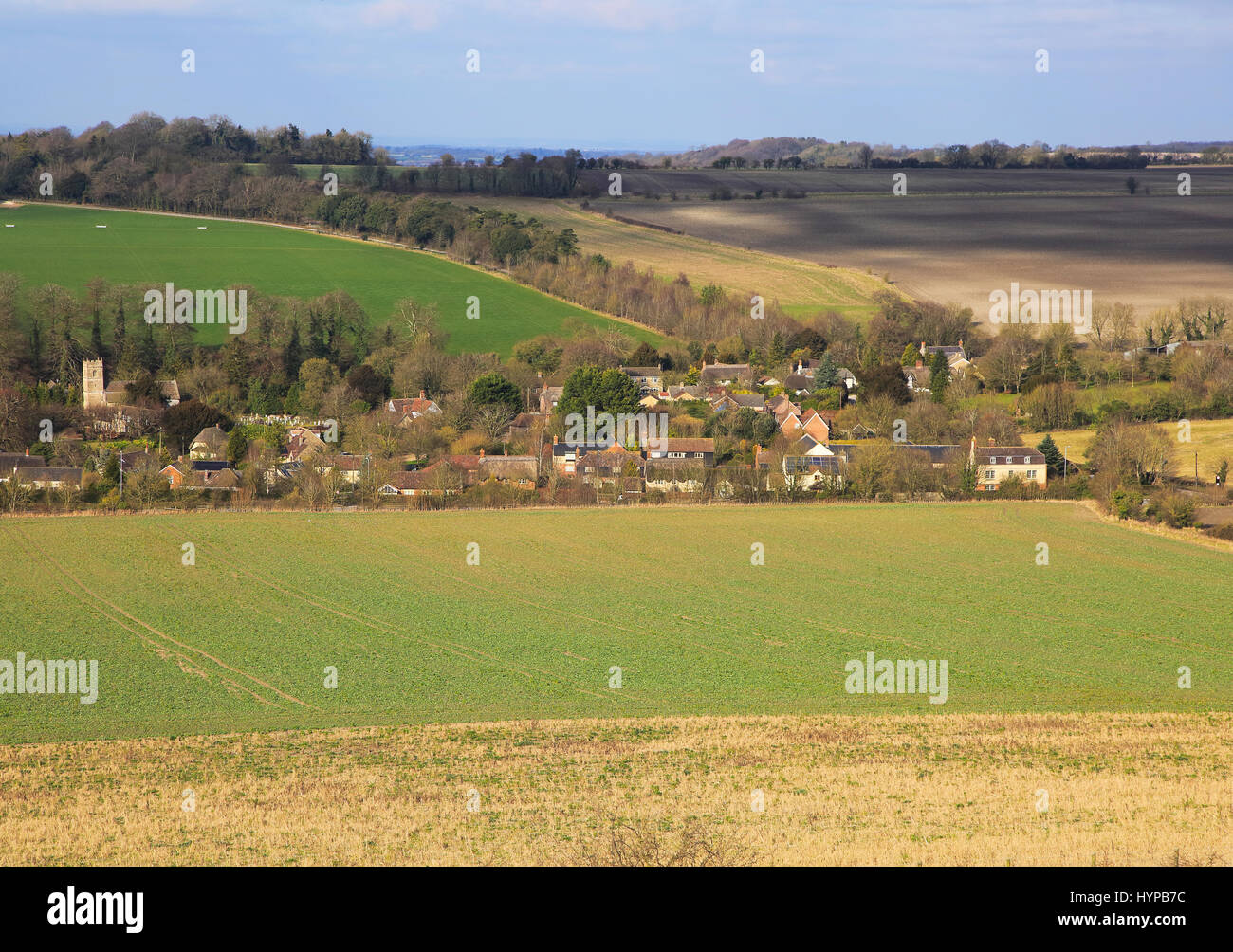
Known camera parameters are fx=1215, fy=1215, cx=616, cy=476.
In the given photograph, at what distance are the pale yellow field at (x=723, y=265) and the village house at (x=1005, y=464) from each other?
82.5 ft

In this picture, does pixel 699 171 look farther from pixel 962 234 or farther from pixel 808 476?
pixel 808 476

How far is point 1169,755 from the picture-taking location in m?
18.1

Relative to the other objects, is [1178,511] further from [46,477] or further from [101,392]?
[101,392]

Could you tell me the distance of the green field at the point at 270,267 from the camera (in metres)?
65.3

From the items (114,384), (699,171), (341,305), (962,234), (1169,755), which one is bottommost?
(1169,755)

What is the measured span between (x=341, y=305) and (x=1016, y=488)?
35344 millimetres

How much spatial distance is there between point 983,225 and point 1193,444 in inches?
1706

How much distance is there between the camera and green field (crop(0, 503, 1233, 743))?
21.3 m

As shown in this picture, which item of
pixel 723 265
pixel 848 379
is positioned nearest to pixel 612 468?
pixel 848 379

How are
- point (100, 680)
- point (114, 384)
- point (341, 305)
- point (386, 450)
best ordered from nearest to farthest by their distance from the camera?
point (100, 680), point (386, 450), point (114, 384), point (341, 305)

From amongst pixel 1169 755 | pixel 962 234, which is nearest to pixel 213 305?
pixel 962 234

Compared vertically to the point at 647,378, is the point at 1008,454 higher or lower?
lower

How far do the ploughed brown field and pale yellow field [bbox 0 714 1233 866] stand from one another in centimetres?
5080

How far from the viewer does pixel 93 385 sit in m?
51.0
